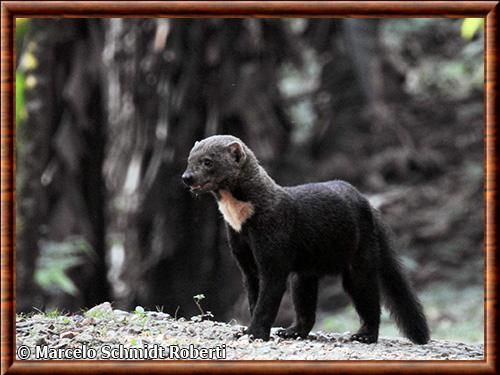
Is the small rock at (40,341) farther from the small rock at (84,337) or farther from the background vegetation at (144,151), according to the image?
the background vegetation at (144,151)

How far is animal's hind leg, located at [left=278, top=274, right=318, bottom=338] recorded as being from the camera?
7375mm

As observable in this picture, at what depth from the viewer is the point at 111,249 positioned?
14953 millimetres

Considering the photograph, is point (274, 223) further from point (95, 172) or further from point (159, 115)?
point (95, 172)

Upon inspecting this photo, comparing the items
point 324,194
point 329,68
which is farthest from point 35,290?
point 329,68

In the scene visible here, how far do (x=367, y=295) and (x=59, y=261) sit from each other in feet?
20.7

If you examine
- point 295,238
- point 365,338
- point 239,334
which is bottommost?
point 365,338

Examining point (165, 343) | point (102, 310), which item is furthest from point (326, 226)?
point (102, 310)

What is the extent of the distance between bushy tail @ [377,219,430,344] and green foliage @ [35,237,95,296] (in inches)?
214

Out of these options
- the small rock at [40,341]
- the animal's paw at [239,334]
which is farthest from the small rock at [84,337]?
the animal's paw at [239,334]

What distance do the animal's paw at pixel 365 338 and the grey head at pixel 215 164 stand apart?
1.68 meters

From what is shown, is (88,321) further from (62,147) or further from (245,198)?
(62,147)

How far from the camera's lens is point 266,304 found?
673 cm

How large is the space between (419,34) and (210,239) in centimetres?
791

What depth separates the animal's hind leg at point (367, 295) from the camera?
7.48 meters
